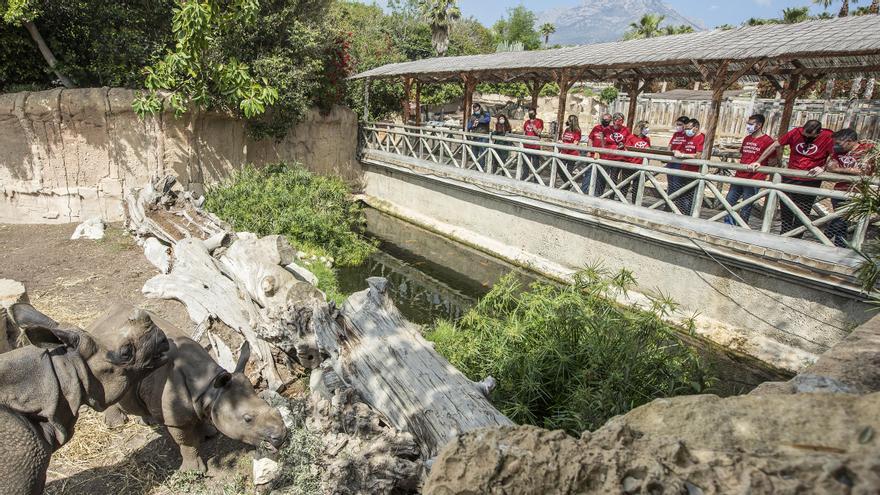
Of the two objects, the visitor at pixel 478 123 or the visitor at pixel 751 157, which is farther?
the visitor at pixel 478 123

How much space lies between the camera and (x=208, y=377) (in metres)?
3.56

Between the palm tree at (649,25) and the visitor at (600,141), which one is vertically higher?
the palm tree at (649,25)

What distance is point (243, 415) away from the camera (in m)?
3.38

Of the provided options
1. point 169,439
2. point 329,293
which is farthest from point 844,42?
point 169,439

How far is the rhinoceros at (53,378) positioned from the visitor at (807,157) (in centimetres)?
768

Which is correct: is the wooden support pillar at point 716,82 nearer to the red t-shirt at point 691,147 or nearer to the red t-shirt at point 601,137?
the red t-shirt at point 691,147

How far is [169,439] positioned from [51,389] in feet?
5.11

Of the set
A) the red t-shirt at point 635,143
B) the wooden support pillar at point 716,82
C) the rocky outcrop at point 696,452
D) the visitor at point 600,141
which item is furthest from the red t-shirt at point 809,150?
the rocky outcrop at point 696,452

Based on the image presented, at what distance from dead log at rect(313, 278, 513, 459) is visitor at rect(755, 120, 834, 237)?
5843mm

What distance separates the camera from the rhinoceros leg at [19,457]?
2.53 m

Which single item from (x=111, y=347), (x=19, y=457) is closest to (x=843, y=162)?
(x=111, y=347)

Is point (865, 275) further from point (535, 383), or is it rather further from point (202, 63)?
point (202, 63)

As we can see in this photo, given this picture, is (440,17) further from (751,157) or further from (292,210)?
(751,157)

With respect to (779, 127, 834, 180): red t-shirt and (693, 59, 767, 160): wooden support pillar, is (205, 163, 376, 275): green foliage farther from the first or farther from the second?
(779, 127, 834, 180): red t-shirt
